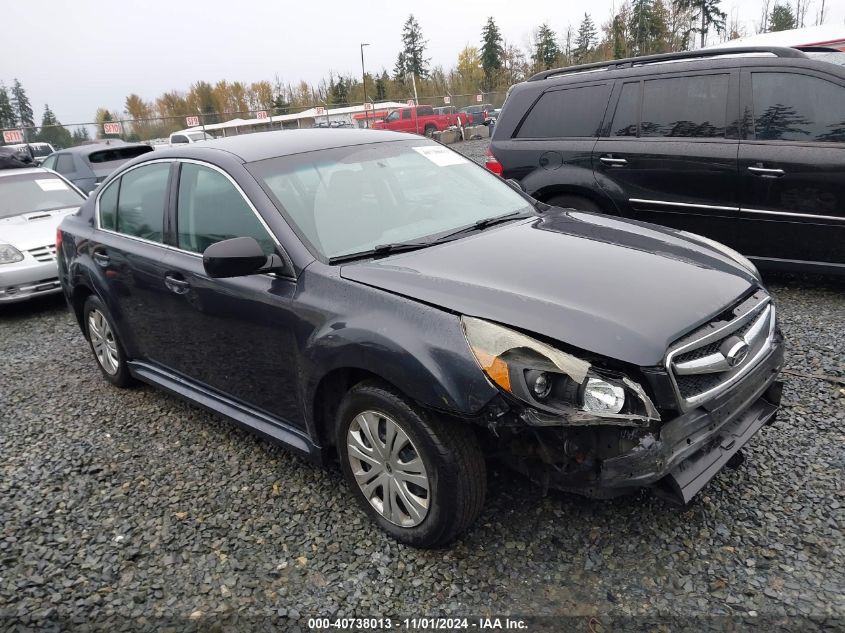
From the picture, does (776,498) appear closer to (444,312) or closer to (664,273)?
(664,273)

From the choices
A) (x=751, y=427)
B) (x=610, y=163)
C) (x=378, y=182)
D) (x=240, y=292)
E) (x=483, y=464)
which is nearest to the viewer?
(x=483, y=464)

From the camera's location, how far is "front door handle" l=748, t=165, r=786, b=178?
481 cm

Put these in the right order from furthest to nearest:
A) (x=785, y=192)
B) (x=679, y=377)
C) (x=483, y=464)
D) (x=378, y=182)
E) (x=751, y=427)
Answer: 1. (x=785, y=192)
2. (x=378, y=182)
3. (x=751, y=427)
4. (x=483, y=464)
5. (x=679, y=377)

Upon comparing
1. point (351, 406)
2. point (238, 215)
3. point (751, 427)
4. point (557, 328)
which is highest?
point (238, 215)

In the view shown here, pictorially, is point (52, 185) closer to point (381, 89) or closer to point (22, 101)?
point (381, 89)

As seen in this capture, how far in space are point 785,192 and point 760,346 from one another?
2809 mm

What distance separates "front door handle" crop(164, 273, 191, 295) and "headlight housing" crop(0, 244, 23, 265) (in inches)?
169

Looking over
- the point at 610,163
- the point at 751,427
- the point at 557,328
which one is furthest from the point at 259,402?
the point at 610,163

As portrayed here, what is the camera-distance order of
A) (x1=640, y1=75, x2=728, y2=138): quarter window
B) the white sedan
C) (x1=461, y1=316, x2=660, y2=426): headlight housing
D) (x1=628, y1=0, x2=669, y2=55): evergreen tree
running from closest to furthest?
(x1=461, y1=316, x2=660, y2=426): headlight housing, (x1=640, y1=75, x2=728, y2=138): quarter window, the white sedan, (x1=628, y1=0, x2=669, y2=55): evergreen tree

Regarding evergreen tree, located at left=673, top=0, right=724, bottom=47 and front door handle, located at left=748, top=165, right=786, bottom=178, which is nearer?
front door handle, located at left=748, top=165, right=786, bottom=178

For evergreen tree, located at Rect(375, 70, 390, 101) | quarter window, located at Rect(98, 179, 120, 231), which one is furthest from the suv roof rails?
evergreen tree, located at Rect(375, 70, 390, 101)

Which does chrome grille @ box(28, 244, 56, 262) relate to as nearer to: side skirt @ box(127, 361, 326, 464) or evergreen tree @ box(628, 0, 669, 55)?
side skirt @ box(127, 361, 326, 464)

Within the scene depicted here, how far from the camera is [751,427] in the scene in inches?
102

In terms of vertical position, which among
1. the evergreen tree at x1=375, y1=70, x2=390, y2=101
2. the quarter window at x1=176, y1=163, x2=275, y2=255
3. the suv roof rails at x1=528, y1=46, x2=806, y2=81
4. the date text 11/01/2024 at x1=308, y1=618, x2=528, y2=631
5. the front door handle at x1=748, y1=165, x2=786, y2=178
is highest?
the evergreen tree at x1=375, y1=70, x2=390, y2=101
